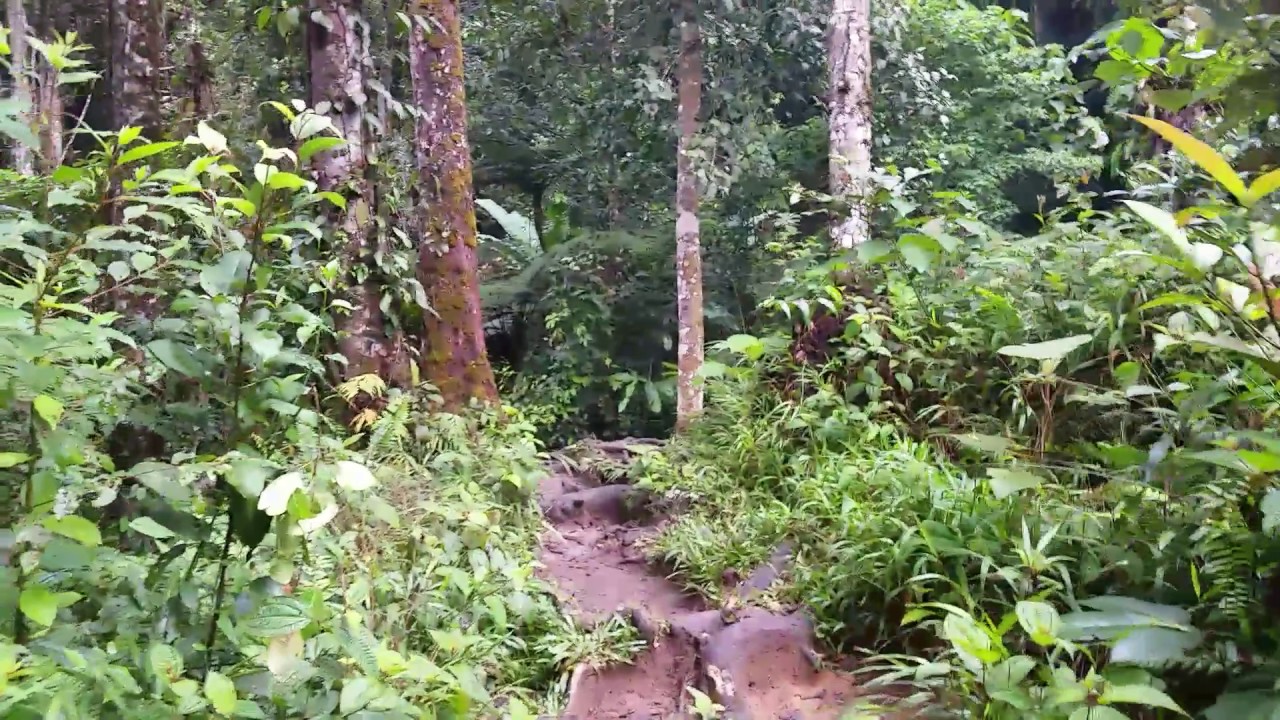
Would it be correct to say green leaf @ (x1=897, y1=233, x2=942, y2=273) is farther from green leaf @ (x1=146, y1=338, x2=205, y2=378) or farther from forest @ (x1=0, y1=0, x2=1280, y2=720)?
green leaf @ (x1=146, y1=338, x2=205, y2=378)

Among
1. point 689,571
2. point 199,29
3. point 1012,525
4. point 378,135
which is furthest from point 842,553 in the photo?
point 199,29

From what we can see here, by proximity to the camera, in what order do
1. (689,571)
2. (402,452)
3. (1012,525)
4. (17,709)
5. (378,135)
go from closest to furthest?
(17,709) < (1012,525) < (689,571) < (402,452) < (378,135)

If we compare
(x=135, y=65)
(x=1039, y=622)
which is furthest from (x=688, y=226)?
(x=1039, y=622)

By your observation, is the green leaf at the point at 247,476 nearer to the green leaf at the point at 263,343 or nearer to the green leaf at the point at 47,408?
the green leaf at the point at 263,343

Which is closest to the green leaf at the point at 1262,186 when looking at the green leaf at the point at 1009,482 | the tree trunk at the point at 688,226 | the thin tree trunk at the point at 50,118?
the green leaf at the point at 1009,482

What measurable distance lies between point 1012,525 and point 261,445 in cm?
244

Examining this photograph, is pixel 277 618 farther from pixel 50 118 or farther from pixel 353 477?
pixel 50 118

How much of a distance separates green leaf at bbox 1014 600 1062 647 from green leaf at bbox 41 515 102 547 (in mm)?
2041

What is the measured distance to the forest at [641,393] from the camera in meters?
1.77

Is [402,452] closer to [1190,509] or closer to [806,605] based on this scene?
[806,605]

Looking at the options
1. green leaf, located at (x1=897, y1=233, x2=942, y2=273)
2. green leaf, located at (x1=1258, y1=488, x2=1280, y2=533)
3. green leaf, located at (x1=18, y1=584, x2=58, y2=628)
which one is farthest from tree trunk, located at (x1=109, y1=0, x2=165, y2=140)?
green leaf, located at (x1=1258, y1=488, x2=1280, y2=533)

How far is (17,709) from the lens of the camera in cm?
149

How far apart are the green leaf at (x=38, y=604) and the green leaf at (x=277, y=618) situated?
1.30 ft

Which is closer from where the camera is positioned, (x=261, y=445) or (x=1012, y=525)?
(x=261, y=445)
